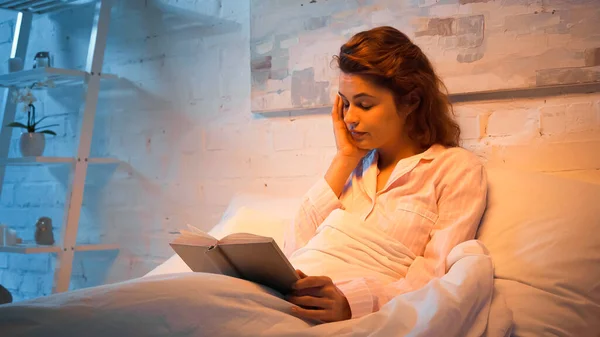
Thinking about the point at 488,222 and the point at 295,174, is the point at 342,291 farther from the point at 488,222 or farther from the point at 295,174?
the point at 295,174

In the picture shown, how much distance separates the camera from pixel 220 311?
1166 millimetres

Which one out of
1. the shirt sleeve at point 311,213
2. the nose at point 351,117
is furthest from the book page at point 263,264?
the nose at point 351,117

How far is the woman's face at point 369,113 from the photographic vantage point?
70.0 inches

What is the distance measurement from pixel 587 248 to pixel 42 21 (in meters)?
2.49

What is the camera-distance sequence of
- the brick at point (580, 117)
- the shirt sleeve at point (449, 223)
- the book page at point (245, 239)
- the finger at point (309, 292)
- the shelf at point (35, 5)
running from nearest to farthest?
the book page at point (245, 239) < the finger at point (309, 292) < the shirt sleeve at point (449, 223) < the brick at point (580, 117) < the shelf at point (35, 5)

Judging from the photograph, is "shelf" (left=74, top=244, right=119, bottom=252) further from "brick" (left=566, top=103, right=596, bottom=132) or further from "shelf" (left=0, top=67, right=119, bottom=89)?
"brick" (left=566, top=103, right=596, bottom=132)

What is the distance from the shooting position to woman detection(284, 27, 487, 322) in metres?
1.62

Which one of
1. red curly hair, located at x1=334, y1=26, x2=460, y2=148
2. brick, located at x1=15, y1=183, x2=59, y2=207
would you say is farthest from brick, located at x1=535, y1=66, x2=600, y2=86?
brick, located at x1=15, y1=183, x2=59, y2=207

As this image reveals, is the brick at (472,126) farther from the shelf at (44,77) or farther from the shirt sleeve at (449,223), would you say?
the shelf at (44,77)

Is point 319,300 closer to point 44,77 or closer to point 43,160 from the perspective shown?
point 43,160

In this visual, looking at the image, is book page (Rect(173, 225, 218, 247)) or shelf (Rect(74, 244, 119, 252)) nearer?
book page (Rect(173, 225, 218, 247))

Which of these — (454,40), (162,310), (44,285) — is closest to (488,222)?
(454,40)

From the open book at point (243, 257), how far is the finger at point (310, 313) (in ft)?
0.20

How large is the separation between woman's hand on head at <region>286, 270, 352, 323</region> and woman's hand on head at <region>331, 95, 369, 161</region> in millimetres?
560
